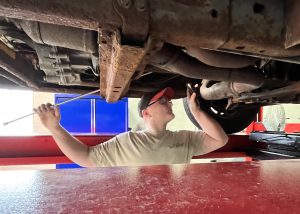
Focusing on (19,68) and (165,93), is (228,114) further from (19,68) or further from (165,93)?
(19,68)

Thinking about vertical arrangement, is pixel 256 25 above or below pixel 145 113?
above

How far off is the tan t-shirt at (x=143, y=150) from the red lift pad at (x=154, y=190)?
0.66 m

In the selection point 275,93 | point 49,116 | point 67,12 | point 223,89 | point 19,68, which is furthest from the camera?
point 49,116

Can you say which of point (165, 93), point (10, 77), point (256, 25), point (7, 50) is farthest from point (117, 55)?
point (165, 93)

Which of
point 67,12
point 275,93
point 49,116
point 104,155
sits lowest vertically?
point 104,155

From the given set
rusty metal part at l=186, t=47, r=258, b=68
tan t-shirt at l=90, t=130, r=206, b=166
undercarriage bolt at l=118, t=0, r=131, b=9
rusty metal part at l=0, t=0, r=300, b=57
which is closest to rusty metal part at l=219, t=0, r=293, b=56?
rusty metal part at l=0, t=0, r=300, b=57

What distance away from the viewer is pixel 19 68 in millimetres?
959

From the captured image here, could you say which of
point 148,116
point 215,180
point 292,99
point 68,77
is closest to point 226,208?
A: point 215,180

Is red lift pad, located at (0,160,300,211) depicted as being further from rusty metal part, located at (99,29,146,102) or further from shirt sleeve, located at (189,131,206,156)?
shirt sleeve, located at (189,131,206,156)

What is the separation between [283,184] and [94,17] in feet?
2.05

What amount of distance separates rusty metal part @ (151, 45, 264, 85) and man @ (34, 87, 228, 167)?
58cm

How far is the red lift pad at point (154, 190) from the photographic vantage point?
518mm

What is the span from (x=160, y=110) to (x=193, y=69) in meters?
0.80

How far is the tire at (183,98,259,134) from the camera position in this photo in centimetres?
175
